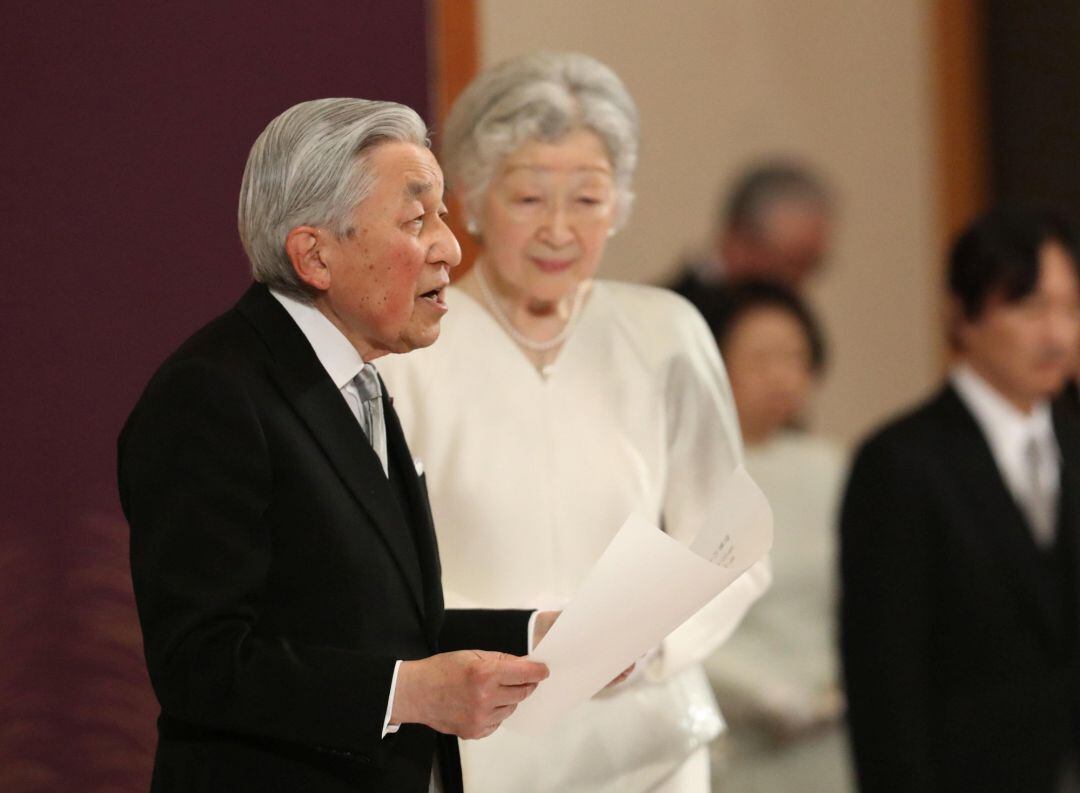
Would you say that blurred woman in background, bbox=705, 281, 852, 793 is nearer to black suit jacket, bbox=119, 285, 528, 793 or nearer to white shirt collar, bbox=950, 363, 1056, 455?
white shirt collar, bbox=950, 363, 1056, 455

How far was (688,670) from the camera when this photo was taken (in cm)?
270

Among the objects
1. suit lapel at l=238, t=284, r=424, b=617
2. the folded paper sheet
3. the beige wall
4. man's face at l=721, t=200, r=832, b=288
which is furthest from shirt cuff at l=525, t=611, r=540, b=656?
man's face at l=721, t=200, r=832, b=288

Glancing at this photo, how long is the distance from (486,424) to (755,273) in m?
3.47

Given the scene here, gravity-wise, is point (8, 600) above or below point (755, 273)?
below

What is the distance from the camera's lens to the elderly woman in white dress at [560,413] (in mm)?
2541

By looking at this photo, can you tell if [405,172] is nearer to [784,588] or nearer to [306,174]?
[306,174]

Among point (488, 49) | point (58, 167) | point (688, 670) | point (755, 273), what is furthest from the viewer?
point (755, 273)

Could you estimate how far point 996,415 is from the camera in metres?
3.82

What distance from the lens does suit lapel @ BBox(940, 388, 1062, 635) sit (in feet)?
11.8

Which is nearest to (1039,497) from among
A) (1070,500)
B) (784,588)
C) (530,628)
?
(1070,500)

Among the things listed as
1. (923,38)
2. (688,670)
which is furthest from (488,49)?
(923,38)

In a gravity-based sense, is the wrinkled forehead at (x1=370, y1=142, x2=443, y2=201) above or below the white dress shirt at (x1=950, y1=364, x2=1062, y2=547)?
above

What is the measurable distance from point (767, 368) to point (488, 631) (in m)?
2.68

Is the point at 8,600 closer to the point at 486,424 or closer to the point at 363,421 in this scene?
the point at 486,424
